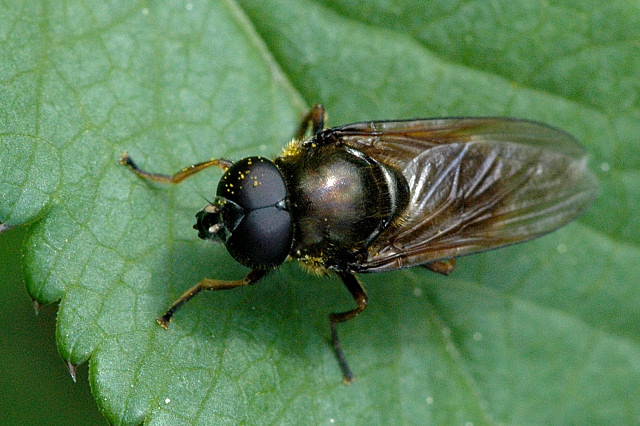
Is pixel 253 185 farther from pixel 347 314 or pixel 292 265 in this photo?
pixel 347 314

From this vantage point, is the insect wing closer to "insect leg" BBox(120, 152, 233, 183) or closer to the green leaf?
the green leaf

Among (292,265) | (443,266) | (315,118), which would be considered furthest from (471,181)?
(292,265)

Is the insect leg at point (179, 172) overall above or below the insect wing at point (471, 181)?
above

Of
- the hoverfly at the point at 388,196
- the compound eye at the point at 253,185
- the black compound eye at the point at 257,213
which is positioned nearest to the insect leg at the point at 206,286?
the hoverfly at the point at 388,196

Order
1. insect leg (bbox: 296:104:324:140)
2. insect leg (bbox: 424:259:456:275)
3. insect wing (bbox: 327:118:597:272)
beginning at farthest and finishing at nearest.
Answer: insect leg (bbox: 424:259:456:275), insect leg (bbox: 296:104:324:140), insect wing (bbox: 327:118:597:272)

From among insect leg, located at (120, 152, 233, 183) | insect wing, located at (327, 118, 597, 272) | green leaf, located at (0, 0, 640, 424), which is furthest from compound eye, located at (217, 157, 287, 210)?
insect wing, located at (327, 118, 597, 272)

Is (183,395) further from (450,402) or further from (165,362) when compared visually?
(450,402)

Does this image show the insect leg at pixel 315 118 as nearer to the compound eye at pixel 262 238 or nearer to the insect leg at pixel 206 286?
the compound eye at pixel 262 238
